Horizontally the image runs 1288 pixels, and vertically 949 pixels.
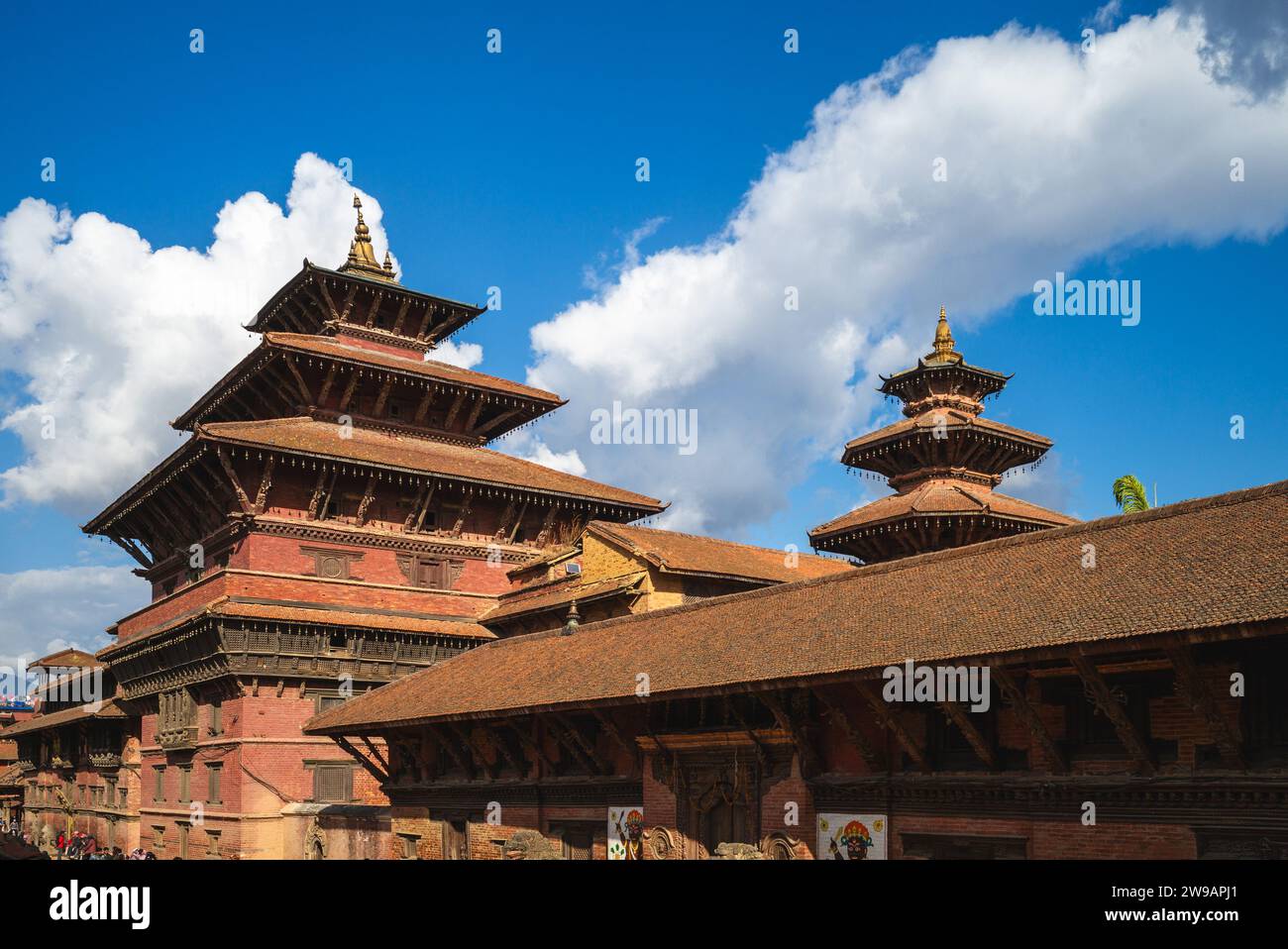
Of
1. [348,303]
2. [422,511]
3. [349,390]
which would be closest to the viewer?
[422,511]

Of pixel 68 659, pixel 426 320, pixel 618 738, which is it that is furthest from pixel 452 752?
pixel 68 659

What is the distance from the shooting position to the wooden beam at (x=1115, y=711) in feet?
46.7

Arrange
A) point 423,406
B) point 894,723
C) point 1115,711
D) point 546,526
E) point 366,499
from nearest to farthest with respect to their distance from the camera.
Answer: point 1115,711 < point 894,723 < point 366,499 < point 546,526 < point 423,406

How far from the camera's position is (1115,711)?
47.0 ft

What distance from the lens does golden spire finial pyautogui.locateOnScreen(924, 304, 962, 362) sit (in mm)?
43500

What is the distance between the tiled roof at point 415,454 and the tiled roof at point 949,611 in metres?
13.1

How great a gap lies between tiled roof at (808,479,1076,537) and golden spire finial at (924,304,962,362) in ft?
16.4

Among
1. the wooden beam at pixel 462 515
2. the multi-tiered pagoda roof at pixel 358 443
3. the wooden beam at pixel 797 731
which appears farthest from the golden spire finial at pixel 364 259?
the wooden beam at pixel 797 731

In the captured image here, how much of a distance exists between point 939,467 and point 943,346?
5284 millimetres

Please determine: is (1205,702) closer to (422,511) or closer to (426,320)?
(422,511)

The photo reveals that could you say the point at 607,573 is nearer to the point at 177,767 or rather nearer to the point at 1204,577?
the point at 177,767

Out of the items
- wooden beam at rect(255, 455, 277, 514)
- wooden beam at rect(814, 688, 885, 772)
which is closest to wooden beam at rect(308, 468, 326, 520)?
wooden beam at rect(255, 455, 277, 514)

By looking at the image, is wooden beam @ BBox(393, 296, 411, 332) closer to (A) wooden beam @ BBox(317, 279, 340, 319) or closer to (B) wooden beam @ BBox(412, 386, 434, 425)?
(A) wooden beam @ BBox(317, 279, 340, 319)

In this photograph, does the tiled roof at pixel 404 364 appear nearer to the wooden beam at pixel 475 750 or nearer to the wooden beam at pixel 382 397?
the wooden beam at pixel 382 397
